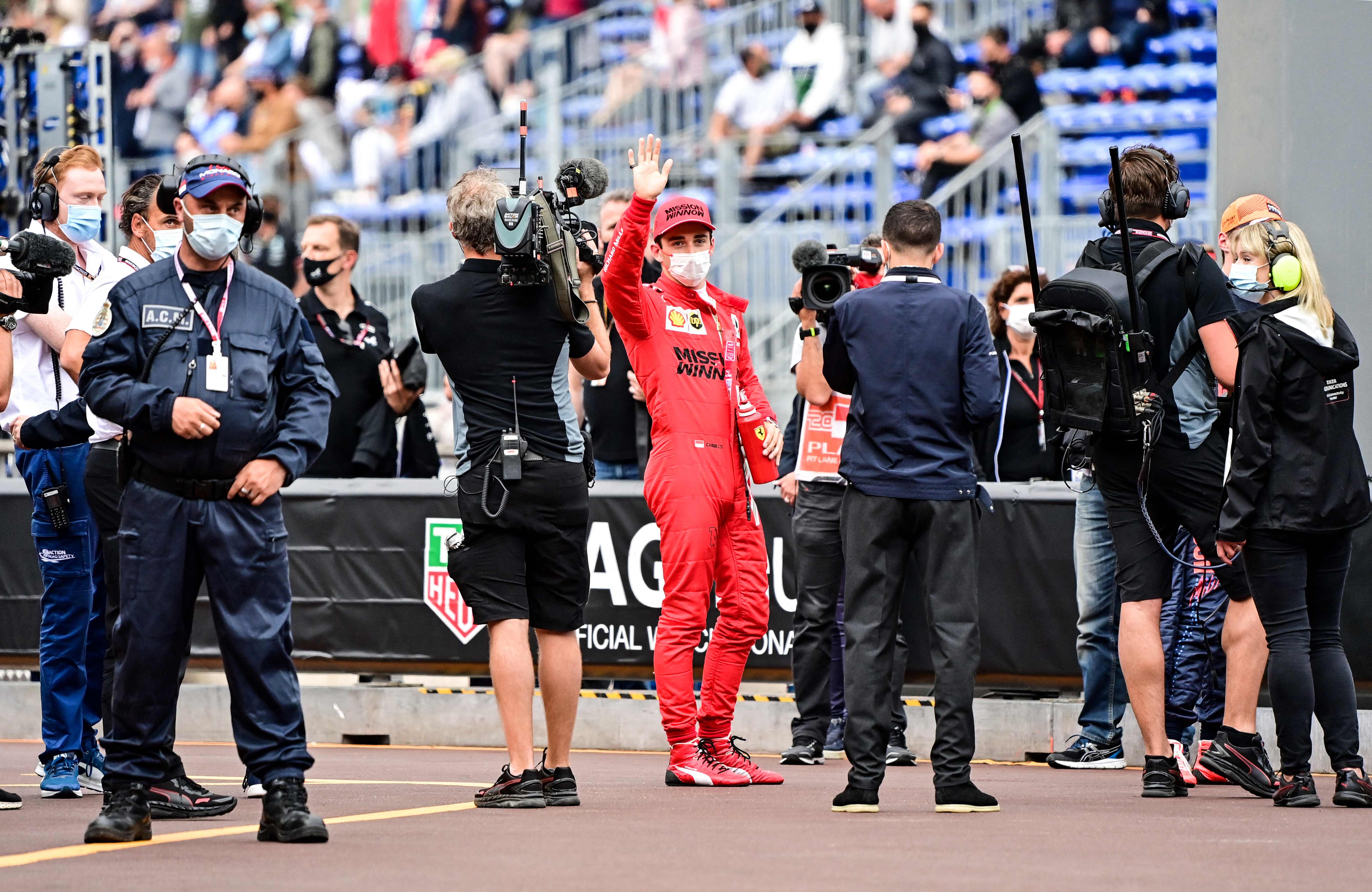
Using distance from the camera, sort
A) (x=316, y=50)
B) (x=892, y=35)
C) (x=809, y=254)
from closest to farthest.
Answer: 1. (x=809, y=254)
2. (x=892, y=35)
3. (x=316, y=50)

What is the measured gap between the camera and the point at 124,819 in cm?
615

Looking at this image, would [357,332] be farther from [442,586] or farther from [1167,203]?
[1167,203]

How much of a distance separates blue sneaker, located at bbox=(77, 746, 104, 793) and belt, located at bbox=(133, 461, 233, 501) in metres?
A: 2.12

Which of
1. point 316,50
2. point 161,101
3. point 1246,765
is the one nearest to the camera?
point 1246,765

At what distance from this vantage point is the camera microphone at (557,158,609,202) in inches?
298

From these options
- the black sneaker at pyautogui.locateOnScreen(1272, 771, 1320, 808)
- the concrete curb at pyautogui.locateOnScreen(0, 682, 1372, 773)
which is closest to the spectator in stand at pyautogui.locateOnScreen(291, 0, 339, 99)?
the concrete curb at pyautogui.locateOnScreen(0, 682, 1372, 773)

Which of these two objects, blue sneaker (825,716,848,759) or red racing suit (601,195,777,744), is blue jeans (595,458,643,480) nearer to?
blue sneaker (825,716,848,759)

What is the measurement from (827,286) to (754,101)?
12737 mm

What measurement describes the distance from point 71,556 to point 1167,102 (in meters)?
13.2

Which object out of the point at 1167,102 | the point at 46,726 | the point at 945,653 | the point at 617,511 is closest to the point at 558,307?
the point at 945,653

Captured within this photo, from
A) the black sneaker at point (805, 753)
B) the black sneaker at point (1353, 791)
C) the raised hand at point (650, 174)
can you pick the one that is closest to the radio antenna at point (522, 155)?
the raised hand at point (650, 174)

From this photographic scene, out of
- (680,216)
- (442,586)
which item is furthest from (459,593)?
(680,216)

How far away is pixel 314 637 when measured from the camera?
36.1ft

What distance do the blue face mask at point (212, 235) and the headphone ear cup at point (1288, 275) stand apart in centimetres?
371
